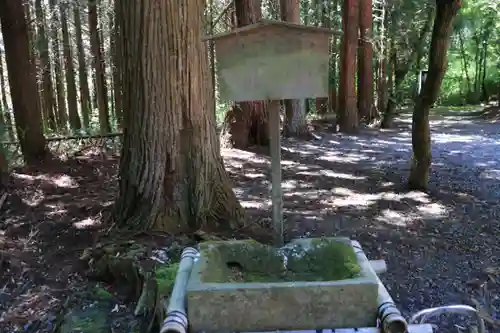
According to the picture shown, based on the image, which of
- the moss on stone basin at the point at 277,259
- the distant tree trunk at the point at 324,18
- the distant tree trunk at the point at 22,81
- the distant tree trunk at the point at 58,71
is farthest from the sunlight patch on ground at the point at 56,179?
the distant tree trunk at the point at 324,18

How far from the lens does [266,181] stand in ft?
26.4

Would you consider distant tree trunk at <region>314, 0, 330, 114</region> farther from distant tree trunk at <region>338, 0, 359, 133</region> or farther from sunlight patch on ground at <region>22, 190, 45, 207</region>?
sunlight patch on ground at <region>22, 190, 45, 207</region>

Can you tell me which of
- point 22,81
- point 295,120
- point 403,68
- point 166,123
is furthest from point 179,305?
point 403,68

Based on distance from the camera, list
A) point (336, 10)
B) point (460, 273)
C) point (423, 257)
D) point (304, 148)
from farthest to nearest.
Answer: point (336, 10) → point (304, 148) → point (423, 257) → point (460, 273)

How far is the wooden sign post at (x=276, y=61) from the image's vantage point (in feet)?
12.5

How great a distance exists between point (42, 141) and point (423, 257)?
676 centimetres

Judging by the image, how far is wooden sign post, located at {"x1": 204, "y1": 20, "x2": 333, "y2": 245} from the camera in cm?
382

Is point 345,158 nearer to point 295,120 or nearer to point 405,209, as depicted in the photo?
point 295,120

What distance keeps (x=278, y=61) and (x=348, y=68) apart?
36.0ft

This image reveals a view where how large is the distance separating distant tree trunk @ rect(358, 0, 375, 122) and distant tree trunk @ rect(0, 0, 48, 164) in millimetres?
10136

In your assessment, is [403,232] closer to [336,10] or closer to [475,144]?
[475,144]

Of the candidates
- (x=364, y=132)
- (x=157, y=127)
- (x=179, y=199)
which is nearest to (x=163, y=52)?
(x=157, y=127)

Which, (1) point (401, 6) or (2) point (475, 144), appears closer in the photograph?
(2) point (475, 144)

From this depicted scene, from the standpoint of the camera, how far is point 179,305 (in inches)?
109
